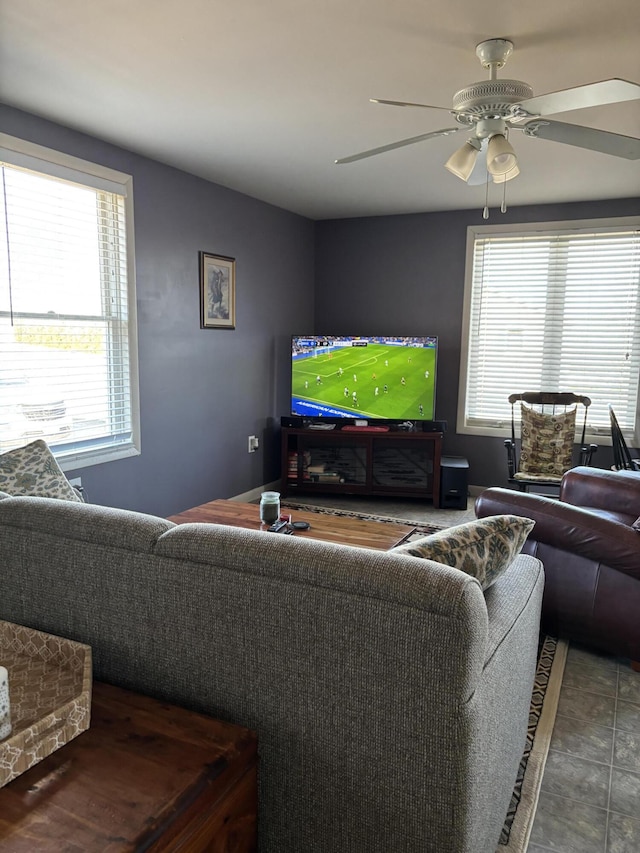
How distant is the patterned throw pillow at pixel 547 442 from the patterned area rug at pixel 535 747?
2.16 meters

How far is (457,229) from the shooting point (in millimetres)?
5254

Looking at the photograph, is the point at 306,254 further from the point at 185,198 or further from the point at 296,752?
the point at 296,752

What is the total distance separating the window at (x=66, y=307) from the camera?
10.0 feet

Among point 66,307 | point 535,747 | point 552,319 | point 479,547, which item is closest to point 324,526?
point 535,747

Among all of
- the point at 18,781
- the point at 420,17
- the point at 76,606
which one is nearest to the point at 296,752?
the point at 18,781

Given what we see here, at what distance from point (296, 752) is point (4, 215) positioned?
286 cm

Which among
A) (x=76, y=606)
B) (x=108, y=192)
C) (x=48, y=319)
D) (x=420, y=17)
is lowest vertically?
(x=76, y=606)

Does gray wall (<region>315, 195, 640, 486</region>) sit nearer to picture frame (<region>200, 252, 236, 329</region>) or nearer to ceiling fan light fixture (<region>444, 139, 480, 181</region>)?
Answer: picture frame (<region>200, 252, 236, 329</region>)

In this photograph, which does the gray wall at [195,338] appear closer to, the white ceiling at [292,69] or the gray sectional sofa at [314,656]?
the white ceiling at [292,69]

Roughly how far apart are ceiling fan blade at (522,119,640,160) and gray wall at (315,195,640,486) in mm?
2749

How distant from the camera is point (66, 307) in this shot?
3.35 metres

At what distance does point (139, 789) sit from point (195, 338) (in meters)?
3.54

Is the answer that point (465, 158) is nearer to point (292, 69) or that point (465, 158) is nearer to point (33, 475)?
point (292, 69)

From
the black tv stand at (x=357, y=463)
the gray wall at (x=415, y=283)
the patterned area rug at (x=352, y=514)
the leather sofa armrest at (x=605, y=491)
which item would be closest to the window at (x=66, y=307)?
the patterned area rug at (x=352, y=514)
